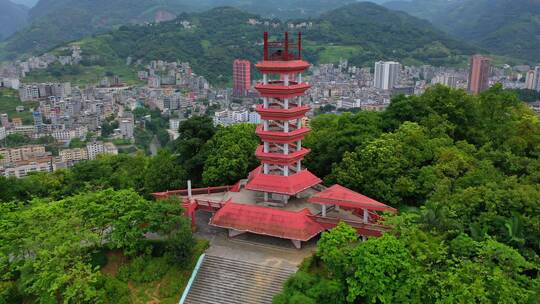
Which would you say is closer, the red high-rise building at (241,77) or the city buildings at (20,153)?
the city buildings at (20,153)

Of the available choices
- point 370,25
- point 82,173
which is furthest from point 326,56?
point 82,173

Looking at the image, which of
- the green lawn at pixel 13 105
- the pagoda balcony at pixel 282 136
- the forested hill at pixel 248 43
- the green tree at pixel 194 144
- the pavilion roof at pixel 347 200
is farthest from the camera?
the forested hill at pixel 248 43

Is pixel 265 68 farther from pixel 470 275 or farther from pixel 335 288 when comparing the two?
pixel 470 275

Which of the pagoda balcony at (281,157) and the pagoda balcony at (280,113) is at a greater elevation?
the pagoda balcony at (280,113)

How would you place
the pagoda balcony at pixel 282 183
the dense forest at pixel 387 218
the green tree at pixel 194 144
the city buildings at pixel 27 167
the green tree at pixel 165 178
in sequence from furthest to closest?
the city buildings at pixel 27 167 → the green tree at pixel 194 144 → the green tree at pixel 165 178 → the pagoda balcony at pixel 282 183 → the dense forest at pixel 387 218

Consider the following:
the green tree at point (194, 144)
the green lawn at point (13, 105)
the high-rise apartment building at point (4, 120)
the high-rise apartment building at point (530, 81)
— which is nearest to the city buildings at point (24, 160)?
the high-rise apartment building at point (4, 120)

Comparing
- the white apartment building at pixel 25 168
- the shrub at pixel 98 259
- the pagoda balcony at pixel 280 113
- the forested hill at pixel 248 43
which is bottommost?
the white apartment building at pixel 25 168

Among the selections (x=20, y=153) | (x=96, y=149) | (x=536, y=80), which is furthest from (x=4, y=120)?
(x=536, y=80)

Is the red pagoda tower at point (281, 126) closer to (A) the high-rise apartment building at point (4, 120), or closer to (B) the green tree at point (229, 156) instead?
(B) the green tree at point (229, 156)
